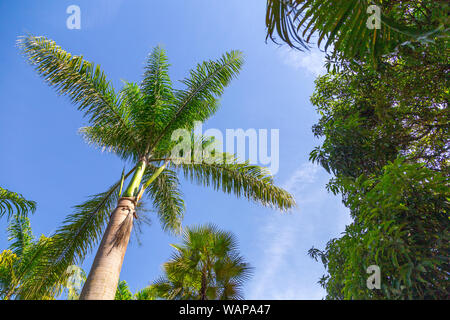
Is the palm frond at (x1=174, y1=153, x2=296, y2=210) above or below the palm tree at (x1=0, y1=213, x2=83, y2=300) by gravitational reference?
above

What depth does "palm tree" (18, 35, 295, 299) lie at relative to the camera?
649 cm

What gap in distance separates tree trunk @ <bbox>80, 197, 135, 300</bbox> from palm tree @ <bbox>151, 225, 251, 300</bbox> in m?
3.83

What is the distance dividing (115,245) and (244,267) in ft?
16.7

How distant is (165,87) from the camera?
25.8 ft

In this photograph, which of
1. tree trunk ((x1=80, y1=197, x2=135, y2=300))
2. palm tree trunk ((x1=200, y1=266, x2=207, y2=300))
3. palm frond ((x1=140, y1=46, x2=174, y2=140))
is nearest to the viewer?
tree trunk ((x1=80, y1=197, x2=135, y2=300))

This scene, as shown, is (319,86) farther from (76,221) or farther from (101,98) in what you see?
(76,221)

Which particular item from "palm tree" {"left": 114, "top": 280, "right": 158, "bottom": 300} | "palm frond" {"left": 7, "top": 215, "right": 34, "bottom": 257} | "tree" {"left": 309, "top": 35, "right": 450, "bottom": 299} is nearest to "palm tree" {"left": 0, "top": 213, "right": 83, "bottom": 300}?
"palm frond" {"left": 7, "top": 215, "right": 34, "bottom": 257}

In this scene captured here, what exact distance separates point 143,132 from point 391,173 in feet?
19.9

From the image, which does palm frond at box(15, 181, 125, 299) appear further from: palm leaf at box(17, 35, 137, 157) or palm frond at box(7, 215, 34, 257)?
palm frond at box(7, 215, 34, 257)

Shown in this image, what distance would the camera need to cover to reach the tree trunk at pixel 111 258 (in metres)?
4.20

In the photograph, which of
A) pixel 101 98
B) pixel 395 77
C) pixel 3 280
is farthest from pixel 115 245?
pixel 3 280

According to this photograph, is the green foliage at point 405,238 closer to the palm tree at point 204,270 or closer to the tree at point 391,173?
the tree at point 391,173

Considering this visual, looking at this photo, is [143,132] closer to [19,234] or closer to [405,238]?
[405,238]
